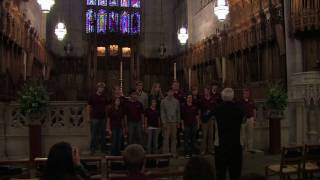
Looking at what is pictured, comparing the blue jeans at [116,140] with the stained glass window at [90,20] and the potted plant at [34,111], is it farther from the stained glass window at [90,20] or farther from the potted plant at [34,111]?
the stained glass window at [90,20]

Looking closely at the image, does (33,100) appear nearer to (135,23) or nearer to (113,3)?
(135,23)

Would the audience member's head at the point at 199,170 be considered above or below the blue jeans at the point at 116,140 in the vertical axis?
above

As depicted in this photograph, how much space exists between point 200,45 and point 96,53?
909 cm

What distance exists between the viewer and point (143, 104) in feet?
38.0

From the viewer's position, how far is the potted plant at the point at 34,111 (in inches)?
436

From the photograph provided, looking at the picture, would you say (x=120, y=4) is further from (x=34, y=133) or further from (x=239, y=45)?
(x=34, y=133)

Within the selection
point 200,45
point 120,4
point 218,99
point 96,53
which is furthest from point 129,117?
point 120,4

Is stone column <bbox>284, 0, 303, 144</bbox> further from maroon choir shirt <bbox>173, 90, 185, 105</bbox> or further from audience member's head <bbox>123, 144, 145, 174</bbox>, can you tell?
audience member's head <bbox>123, 144, 145, 174</bbox>

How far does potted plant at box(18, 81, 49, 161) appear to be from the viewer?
1107 centimetres

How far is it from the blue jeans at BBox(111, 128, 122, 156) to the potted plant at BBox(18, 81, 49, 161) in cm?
191

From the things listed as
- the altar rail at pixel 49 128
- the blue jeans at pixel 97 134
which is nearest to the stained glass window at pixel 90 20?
the altar rail at pixel 49 128

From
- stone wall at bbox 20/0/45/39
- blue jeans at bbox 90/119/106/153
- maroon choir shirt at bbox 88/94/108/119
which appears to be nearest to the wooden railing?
maroon choir shirt at bbox 88/94/108/119

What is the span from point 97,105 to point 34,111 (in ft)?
5.36

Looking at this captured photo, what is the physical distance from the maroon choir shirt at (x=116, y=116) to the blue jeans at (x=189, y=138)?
5.88 feet
